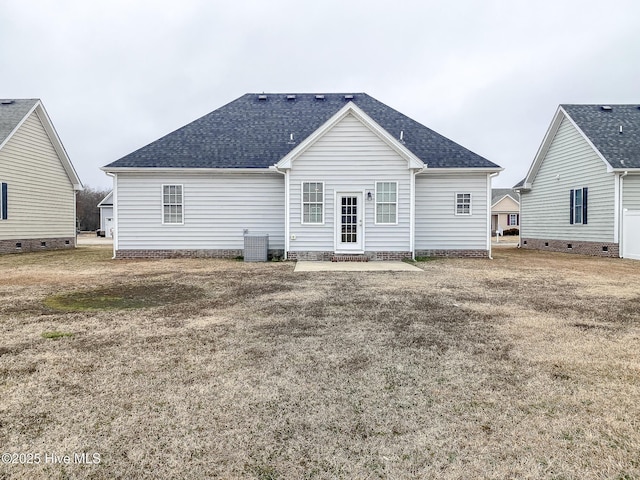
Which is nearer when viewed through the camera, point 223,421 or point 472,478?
point 472,478

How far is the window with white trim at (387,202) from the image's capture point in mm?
13648

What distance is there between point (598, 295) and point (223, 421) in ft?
26.4

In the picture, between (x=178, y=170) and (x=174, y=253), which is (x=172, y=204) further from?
(x=174, y=253)

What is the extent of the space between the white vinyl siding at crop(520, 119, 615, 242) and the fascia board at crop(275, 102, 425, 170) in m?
8.93

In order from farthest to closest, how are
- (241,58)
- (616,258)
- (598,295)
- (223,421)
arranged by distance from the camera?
(241,58) < (616,258) < (598,295) < (223,421)

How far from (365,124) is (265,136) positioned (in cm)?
522

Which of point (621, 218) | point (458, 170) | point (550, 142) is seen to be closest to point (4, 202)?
point (458, 170)

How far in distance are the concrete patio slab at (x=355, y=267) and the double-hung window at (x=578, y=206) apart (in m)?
10.2

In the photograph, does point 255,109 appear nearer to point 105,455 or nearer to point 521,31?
point 521,31

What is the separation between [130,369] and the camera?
A: 376cm

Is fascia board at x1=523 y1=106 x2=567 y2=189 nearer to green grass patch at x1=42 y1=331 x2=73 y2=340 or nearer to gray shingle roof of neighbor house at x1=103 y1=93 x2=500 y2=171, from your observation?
gray shingle roof of neighbor house at x1=103 y1=93 x2=500 y2=171

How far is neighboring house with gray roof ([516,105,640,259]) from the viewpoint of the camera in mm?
15383

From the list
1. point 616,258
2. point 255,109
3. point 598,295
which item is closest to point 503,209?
point 616,258

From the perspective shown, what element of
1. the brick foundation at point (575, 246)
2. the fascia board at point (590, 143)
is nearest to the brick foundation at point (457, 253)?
the brick foundation at point (575, 246)
